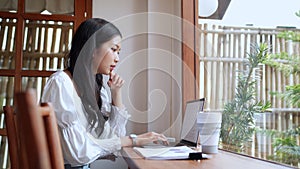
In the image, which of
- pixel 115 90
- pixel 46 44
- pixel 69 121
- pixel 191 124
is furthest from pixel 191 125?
pixel 46 44

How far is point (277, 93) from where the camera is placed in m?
1.38

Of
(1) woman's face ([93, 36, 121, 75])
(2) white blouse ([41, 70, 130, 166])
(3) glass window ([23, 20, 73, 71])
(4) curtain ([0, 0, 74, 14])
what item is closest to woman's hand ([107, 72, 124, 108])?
(1) woman's face ([93, 36, 121, 75])

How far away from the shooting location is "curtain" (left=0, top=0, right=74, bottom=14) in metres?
2.66

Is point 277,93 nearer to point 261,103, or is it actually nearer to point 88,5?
point 261,103

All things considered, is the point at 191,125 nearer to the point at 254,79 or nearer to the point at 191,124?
the point at 191,124

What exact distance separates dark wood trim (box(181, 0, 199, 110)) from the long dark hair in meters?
0.87

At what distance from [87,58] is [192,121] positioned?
73 cm

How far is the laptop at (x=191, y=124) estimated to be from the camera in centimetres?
188

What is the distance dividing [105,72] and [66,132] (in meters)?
0.52

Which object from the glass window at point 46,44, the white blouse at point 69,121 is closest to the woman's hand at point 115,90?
the white blouse at point 69,121

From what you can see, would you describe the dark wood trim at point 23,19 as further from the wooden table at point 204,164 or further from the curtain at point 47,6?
the wooden table at point 204,164

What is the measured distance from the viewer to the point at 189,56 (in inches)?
97.0

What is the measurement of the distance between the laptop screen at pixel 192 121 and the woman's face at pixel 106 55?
52 cm

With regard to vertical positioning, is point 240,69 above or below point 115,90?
above
